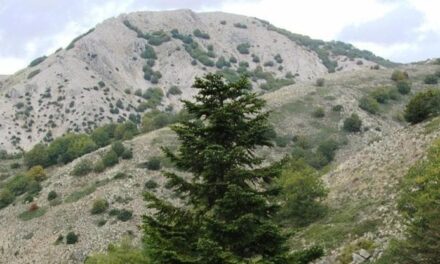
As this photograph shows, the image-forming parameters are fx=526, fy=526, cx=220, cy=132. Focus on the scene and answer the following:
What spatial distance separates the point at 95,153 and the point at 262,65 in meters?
107

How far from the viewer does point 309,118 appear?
3423 inches

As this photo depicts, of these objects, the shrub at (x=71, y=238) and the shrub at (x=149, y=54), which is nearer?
the shrub at (x=71, y=238)

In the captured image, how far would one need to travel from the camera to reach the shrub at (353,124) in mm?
81312

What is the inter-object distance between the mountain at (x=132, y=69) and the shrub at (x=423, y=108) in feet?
300

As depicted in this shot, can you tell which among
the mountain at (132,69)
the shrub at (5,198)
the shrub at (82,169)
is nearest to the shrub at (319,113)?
the shrub at (82,169)

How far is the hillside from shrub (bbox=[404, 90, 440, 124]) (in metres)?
1.31

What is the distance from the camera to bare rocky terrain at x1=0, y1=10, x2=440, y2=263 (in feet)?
129

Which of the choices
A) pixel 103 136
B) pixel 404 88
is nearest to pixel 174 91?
pixel 103 136

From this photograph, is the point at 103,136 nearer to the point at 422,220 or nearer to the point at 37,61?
the point at 422,220

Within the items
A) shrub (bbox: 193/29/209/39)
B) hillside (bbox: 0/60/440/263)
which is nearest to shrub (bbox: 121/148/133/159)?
hillside (bbox: 0/60/440/263)

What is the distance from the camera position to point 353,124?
81312 mm

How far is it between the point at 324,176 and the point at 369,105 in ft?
141

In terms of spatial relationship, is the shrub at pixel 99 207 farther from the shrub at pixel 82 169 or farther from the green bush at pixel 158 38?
the green bush at pixel 158 38

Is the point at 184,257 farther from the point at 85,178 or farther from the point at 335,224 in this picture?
the point at 85,178
